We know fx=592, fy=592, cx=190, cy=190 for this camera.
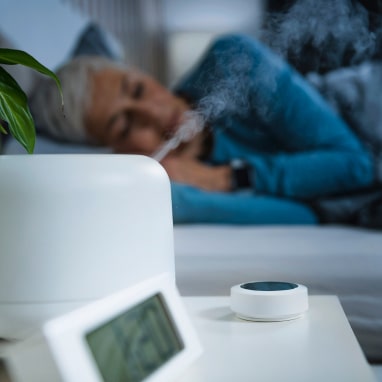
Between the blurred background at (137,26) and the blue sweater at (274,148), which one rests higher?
the blurred background at (137,26)

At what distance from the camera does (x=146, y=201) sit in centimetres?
47

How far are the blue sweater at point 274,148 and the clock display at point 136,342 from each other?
837 mm

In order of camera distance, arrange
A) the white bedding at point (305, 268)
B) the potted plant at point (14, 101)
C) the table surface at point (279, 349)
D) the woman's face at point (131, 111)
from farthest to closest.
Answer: the woman's face at point (131, 111) < the white bedding at point (305, 268) < the potted plant at point (14, 101) < the table surface at point (279, 349)

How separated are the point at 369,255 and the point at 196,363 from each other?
585 mm

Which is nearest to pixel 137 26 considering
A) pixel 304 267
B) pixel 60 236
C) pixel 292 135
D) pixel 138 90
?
pixel 138 90

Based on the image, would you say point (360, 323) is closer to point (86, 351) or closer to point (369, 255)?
point (369, 255)

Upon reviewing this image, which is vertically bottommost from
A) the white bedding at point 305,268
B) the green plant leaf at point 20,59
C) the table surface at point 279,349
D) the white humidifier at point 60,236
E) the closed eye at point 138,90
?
the white bedding at point 305,268

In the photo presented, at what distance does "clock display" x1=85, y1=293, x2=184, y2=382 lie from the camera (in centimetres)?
34

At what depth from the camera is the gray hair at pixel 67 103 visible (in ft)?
4.72

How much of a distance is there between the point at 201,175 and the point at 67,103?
37 cm

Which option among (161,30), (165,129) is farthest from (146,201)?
(161,30)

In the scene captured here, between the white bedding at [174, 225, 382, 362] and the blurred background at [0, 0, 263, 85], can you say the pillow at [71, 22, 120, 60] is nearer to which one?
the blurred background at [0, 0, 263, 85]

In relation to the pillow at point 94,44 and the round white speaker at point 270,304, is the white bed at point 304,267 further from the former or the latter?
the pillow at point 94,44

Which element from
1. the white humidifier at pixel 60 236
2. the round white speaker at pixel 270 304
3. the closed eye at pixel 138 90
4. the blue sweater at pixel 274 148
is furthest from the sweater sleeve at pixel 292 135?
the white humidifier at pixel 60 236
